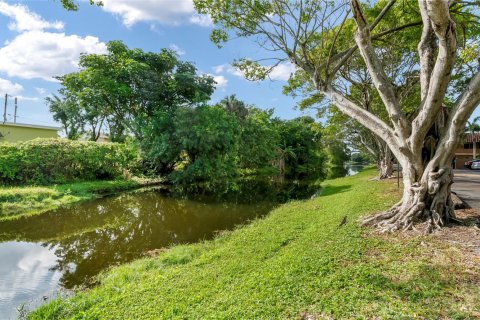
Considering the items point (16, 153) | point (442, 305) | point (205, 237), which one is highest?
point (16, 153)

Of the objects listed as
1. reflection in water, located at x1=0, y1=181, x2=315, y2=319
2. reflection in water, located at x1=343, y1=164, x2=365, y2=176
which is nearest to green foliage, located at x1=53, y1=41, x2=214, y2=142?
reflection in water, located at x1=0, y1=181, x2=315, y2=319

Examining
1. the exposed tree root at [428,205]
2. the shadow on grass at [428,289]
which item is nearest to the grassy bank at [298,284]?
the shadow on grass at [428,289]

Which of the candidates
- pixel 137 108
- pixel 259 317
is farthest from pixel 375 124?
pixel 137 108

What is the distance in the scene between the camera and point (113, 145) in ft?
65.2

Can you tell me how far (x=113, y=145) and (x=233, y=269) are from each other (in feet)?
56.8

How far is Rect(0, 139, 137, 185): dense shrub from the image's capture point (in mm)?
14750

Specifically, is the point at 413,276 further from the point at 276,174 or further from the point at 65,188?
the point at 276,174

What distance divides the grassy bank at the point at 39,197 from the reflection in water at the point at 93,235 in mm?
698

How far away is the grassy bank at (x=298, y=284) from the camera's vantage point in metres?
3.43

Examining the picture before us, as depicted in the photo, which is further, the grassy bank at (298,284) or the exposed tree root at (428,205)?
the exposed tree root at (428,205)

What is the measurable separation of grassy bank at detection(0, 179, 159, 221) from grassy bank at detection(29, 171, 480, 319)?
25.3 feet

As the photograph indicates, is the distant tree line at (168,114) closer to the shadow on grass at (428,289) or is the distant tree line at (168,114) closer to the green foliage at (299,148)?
the green foliage at (299,148)

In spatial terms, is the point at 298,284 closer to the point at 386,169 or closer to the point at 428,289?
the point at 428,289

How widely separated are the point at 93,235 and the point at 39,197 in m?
5.45
